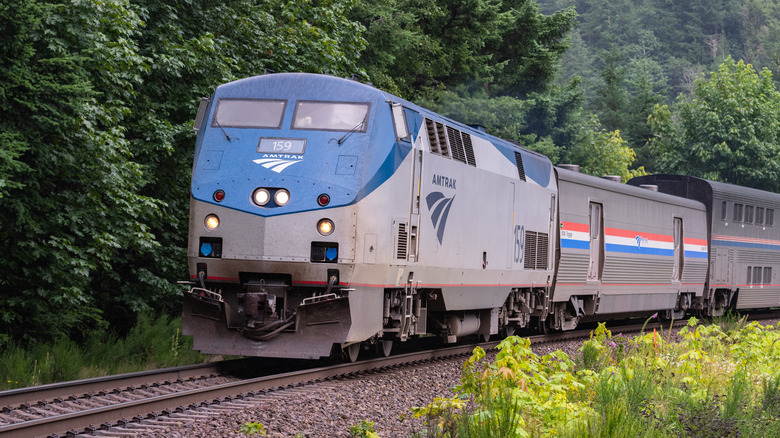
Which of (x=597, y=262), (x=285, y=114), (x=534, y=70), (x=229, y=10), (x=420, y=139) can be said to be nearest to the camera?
(x=285, y=114)

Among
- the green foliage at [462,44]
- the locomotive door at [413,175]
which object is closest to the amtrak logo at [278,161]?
the locomotive door at [413,175]

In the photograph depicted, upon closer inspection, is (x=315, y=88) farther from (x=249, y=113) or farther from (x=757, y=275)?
(x=757, y=275)

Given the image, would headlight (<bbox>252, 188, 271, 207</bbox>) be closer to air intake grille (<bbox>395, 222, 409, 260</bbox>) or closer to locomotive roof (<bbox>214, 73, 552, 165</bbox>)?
locomotive roof (<bbox>214, 73, 552, 165</bbox>)

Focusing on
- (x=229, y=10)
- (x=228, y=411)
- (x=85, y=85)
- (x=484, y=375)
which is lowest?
(x=228, y=411)

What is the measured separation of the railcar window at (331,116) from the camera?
34.6ft

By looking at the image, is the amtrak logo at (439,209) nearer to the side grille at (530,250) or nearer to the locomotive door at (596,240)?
the side grille at (530,250)

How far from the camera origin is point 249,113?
35.5ft

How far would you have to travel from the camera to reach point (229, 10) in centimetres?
1641

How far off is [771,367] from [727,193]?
50.6 ft

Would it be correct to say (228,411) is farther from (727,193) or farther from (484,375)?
(727,193)

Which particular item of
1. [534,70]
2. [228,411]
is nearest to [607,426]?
[228,411]

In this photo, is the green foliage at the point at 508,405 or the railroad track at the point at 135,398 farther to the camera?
the railroad track at the point at 135,398

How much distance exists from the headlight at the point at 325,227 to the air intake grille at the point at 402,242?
1223 millimetres

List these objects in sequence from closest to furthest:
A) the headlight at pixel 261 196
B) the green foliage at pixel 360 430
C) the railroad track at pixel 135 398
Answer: the railroad track at pixel 135 398 < the green foliage at pixel 360 430 < the headlight at pixel 261 196
